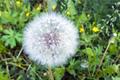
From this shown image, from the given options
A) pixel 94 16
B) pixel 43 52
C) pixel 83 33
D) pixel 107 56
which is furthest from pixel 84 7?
pixel 43 52

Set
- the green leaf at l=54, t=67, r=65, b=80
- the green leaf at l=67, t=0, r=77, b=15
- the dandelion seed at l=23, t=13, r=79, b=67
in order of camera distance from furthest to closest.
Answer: the green leaf at l=67, t=0, r=77, b=15, the green leaf at l=54, t=67, r=65, b=80, the dandelion seed at l=23, t=13, r=79, b=67

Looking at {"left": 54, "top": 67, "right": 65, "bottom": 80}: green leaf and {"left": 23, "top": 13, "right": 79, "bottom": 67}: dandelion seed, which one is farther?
{"left": 54, "top": 67, "right": 65, "bottom": 80}: green leaf

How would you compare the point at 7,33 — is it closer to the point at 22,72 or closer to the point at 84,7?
the point at 22,72

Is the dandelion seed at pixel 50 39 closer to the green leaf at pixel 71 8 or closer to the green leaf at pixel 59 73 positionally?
the green leaf at pixel 59 73

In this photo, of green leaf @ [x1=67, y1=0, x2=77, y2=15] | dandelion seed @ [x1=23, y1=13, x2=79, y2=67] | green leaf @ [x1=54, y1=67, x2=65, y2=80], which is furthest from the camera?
green leaf @ [x1=67, y1=0, x2=77, y2=15]

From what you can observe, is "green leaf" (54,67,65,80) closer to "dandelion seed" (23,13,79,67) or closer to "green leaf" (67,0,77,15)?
"dandelion seed" (23,13,79,67)

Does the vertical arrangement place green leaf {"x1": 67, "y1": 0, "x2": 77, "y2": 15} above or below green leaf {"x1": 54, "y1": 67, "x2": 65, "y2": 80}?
above

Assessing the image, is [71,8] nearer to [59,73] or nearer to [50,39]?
[59,73]

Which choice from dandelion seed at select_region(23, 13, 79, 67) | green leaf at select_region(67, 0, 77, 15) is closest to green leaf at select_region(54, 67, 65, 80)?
dandelion seed at select_region(23, 13, 79, 67)

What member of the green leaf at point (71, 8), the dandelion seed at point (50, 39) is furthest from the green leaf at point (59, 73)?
the green leaf at point (71, 8)
